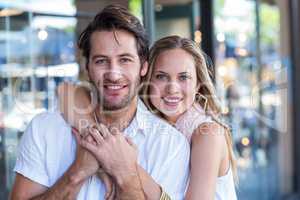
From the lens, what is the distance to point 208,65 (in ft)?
7.12

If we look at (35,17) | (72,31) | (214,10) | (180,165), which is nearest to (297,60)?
(214,10)

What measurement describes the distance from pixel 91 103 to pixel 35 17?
2452 millimetres

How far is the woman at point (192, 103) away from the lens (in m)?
1.75

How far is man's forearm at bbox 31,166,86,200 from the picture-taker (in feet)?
4.76

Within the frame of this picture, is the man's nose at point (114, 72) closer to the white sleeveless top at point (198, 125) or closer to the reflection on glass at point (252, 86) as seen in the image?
the white sleeveless top at point (198, 125)

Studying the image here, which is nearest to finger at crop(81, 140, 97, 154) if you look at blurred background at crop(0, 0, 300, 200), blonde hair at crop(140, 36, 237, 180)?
blonde hair at crop(140, 36, 237, 180)

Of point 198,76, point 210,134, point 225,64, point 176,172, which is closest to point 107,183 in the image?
point 176,172

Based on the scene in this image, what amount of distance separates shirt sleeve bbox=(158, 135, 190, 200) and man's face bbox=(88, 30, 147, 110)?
24 cm

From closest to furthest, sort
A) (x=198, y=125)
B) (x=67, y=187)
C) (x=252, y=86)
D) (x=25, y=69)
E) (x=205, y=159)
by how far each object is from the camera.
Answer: (x=67, y=187)
(x=205, y=159)
(x=198, y=125)
(x=25, y=69)
(x=252, y=86)

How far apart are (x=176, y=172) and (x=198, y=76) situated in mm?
562

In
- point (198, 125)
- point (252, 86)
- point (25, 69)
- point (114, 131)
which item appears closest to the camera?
point (114, 131)

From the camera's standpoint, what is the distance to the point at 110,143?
148 centimetres

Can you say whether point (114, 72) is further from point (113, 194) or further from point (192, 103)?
point (192, 103)

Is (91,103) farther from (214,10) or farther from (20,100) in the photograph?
(214,10)
